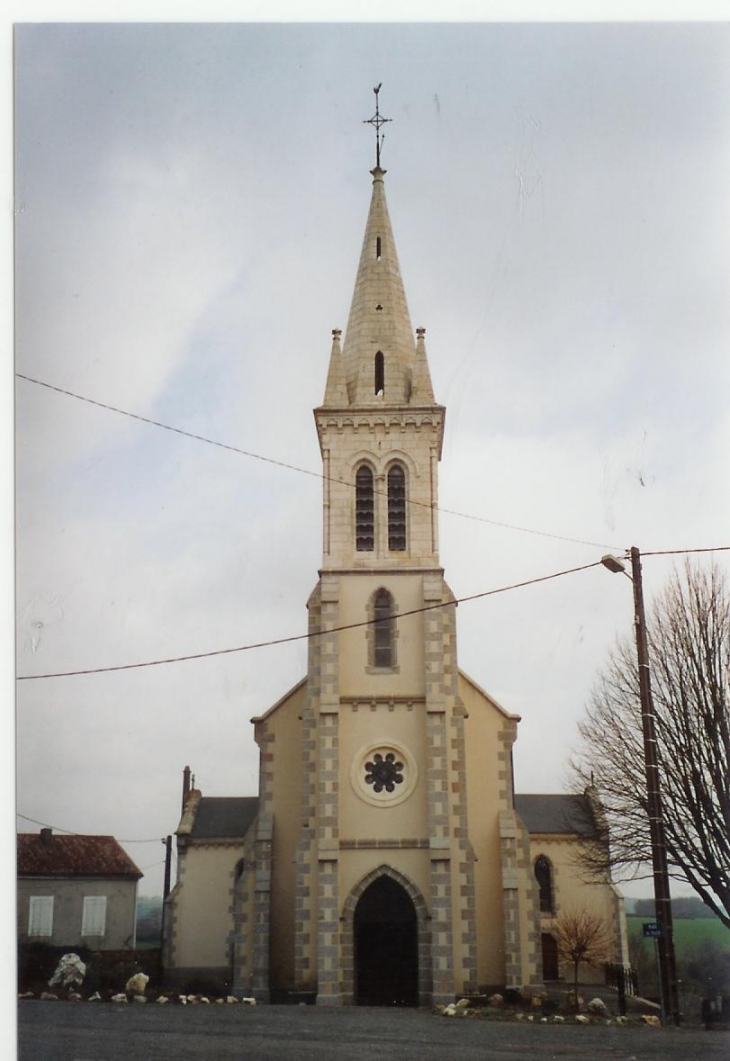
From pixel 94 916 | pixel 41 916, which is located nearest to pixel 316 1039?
pixel 41 916

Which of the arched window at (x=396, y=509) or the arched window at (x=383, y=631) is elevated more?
the arched window at (x=396, y=509)

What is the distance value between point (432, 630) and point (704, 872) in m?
7.68

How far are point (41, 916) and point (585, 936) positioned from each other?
11.9m

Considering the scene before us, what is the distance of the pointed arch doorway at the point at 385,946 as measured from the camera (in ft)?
69.4

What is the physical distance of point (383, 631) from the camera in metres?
23.5

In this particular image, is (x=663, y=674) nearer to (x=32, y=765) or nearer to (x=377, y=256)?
(x=32, y=765)

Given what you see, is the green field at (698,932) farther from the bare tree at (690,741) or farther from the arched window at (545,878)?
the arched window at (545,878)

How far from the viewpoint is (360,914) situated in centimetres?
2177

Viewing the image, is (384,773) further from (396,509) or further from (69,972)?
(69,972)

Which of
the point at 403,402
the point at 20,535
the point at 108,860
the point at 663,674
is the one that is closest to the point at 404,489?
the point at 403,402

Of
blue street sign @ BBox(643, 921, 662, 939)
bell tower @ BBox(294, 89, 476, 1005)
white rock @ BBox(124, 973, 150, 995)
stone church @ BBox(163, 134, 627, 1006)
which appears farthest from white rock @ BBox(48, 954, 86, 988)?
blue street sign @ BBox(643, 921, 662, 939)

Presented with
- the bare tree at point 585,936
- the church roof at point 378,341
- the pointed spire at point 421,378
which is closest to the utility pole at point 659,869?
the bare tree at point 585,936

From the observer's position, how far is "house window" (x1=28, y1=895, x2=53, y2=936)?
17.0 m

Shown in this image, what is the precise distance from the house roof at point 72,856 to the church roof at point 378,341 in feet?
34.1
